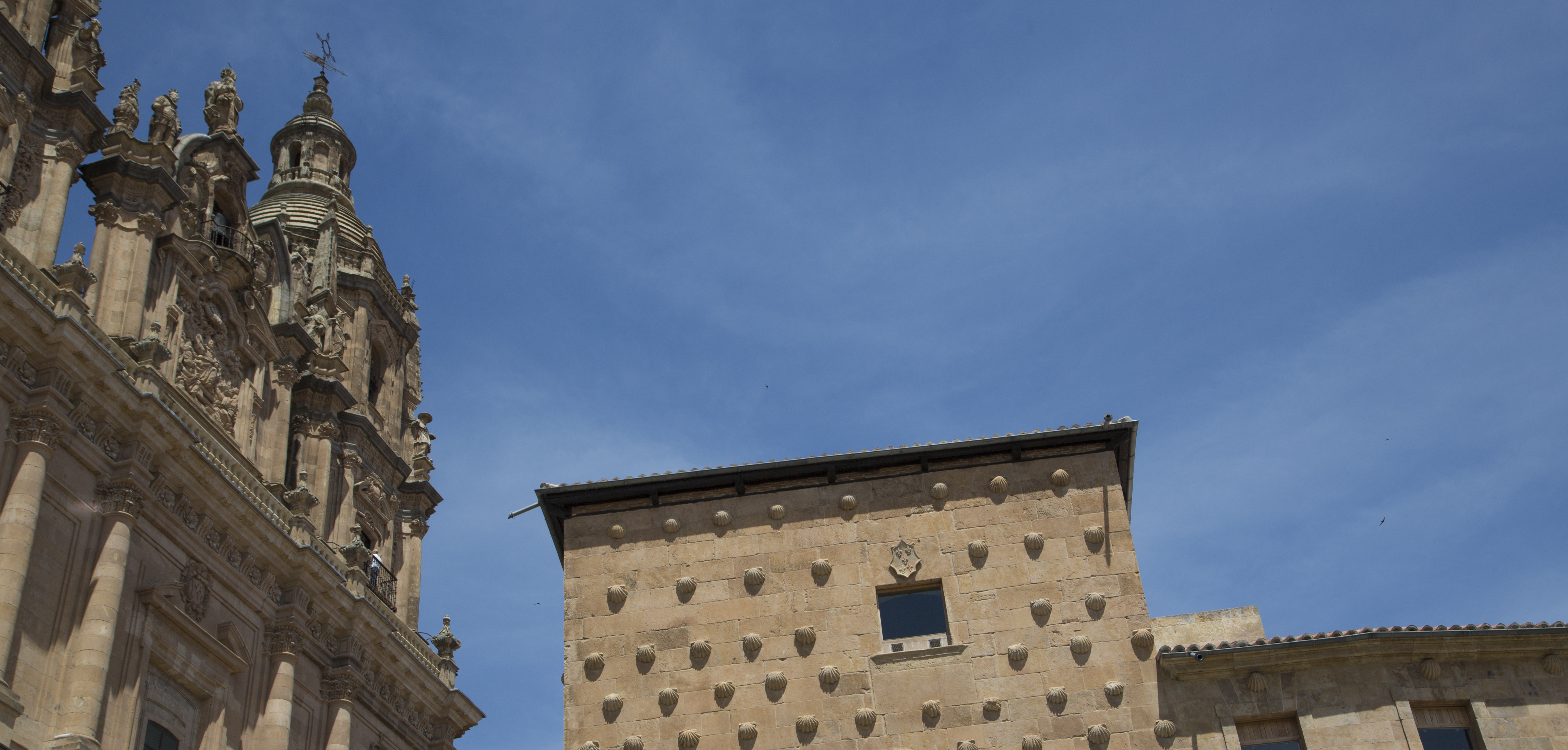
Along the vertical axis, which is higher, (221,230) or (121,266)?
(221,230)

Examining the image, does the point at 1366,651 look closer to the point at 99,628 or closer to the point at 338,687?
the point at 99,628

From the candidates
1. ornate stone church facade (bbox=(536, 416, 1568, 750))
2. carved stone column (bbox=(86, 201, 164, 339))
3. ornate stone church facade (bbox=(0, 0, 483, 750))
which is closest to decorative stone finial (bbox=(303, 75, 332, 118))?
ornate stone church facade (bbox=(0, 0, 483, 750))

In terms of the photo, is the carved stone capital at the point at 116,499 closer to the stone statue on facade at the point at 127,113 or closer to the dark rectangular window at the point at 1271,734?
the stone statue on facade at the point at 127,113

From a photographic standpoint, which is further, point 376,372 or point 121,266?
point 376,372

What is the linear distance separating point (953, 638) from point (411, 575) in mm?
24598

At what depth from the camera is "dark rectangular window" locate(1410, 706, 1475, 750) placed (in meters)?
19.8

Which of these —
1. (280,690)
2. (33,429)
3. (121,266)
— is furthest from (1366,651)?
(121,266)

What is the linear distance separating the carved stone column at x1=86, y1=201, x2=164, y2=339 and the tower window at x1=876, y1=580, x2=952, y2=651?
1719 cm

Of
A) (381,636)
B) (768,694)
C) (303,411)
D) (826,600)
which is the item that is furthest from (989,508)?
(303,411)

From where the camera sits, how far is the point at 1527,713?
1994 centimetres

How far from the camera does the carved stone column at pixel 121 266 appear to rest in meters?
28.1

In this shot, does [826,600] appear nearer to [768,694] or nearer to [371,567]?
[768,694]

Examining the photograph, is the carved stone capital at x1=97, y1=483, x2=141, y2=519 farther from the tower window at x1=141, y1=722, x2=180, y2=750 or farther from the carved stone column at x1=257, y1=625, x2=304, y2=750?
the carved stone column at x1=257, y1=625, x2=304, y2=750

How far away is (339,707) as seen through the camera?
32094 mm
